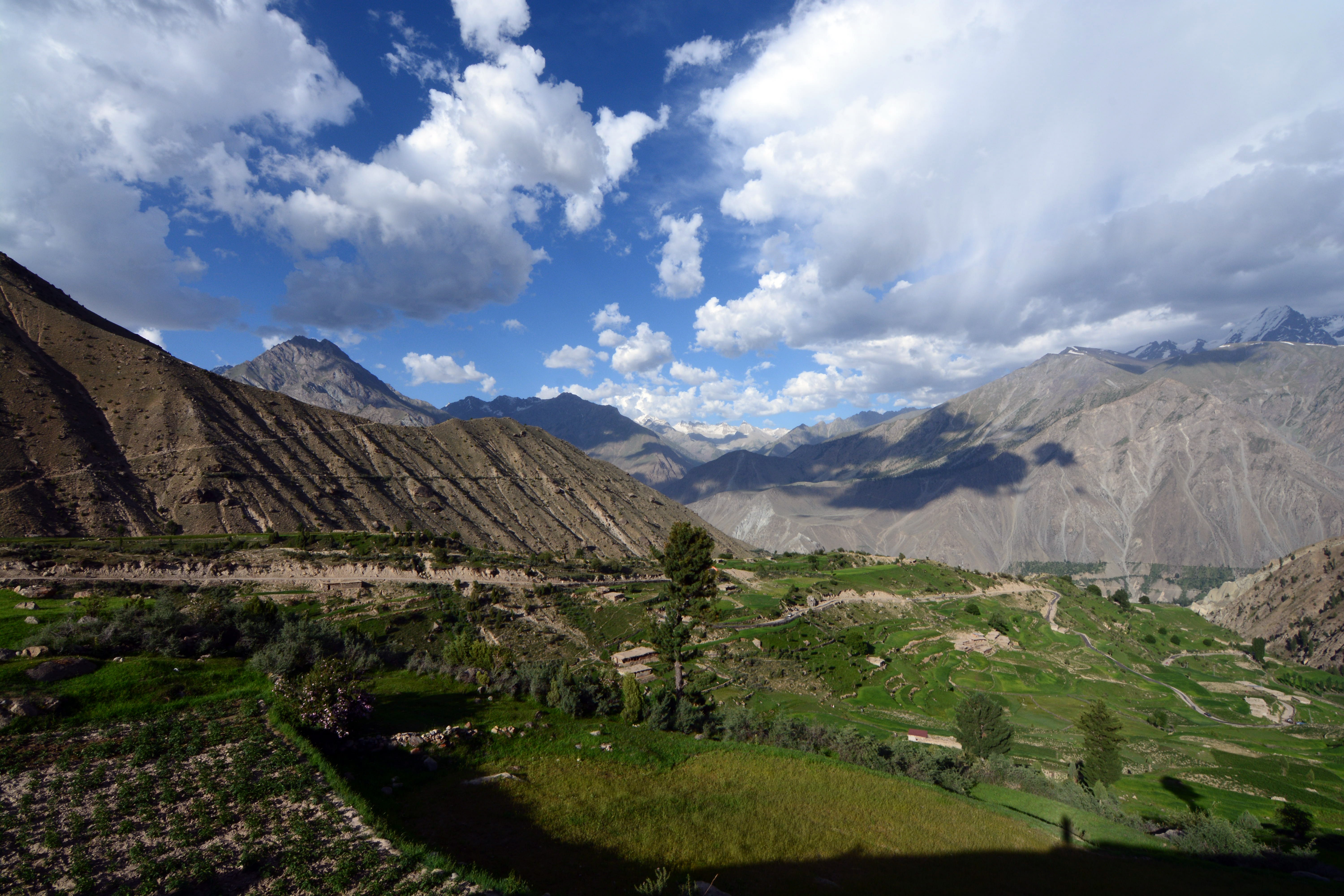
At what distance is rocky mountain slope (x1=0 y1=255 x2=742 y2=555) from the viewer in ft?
205

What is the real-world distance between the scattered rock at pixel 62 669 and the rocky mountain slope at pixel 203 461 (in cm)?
5875

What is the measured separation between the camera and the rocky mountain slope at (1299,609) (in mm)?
102562

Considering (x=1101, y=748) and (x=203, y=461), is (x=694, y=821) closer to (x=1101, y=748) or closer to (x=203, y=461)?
(x=1101, y=748)

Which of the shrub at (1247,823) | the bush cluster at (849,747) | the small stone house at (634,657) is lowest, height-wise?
the shrub at (1247,823)

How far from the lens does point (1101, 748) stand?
32.3 m

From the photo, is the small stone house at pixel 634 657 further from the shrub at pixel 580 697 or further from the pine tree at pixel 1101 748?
the pine tree at pixel 1101 748

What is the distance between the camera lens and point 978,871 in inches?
501

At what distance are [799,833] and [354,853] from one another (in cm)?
980

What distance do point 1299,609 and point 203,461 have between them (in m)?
204

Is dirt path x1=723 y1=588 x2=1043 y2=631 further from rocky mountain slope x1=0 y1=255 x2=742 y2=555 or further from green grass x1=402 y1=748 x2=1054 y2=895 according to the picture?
rocky mountain slope x1=0 y1=255 x2=742 y2=555

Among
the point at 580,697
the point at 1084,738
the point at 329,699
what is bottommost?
the point at 1084,738

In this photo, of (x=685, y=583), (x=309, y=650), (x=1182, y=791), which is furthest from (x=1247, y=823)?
(x=309, y=650)

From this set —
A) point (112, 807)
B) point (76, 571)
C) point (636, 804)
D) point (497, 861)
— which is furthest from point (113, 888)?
point (76, 571)

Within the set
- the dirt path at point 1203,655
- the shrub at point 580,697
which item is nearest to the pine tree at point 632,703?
the shrub at point 580,697
